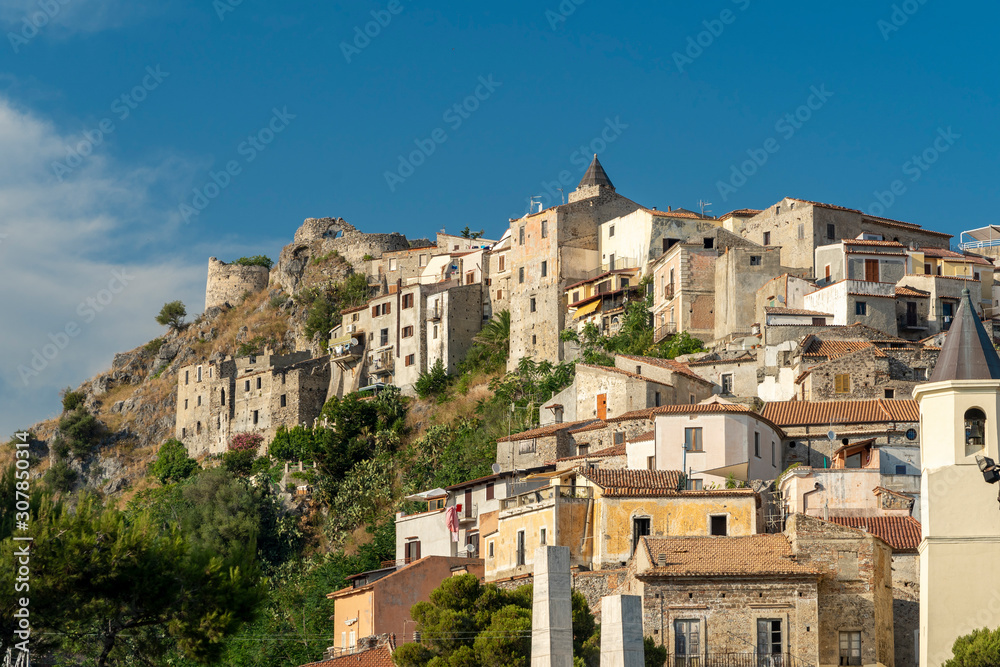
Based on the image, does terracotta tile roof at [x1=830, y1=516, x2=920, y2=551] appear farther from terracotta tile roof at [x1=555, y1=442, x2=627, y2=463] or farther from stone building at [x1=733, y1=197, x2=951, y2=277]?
stone building at [x1=733, y1=197, x2=951, y2=277]

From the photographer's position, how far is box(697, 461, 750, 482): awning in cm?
4562

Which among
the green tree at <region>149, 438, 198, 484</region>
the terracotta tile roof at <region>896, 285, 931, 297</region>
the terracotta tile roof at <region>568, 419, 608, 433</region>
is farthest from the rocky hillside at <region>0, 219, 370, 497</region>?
the terracotta tile roof at <region>896, 285, 931, 297</region>

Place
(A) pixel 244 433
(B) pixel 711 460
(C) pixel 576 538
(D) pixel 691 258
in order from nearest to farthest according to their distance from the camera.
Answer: (C) pixel 576 538
(B) pixel 711 460
(D) pixel 691 258
(A) pixel 244 433

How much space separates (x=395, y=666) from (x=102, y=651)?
23.5ft

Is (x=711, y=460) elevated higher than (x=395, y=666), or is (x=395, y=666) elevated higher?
(x=711, y=460)

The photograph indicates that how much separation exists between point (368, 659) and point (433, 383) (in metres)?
39.7

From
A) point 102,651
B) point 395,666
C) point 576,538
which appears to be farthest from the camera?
point 576,538

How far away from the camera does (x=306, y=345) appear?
3748 inches

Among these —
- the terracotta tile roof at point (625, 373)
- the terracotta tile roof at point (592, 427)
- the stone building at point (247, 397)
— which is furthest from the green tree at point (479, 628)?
the stone building at point (247, 397)

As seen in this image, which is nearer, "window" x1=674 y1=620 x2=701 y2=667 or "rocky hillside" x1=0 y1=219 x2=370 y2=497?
"window" x1=674 y1=620 x2=701 y2=667

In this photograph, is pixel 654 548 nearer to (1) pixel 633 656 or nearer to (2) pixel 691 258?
(1) pixel 633 656

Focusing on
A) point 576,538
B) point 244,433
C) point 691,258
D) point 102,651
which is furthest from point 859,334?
point 244,433

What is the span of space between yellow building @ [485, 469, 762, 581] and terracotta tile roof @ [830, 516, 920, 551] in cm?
273

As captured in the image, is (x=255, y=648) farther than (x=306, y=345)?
No
